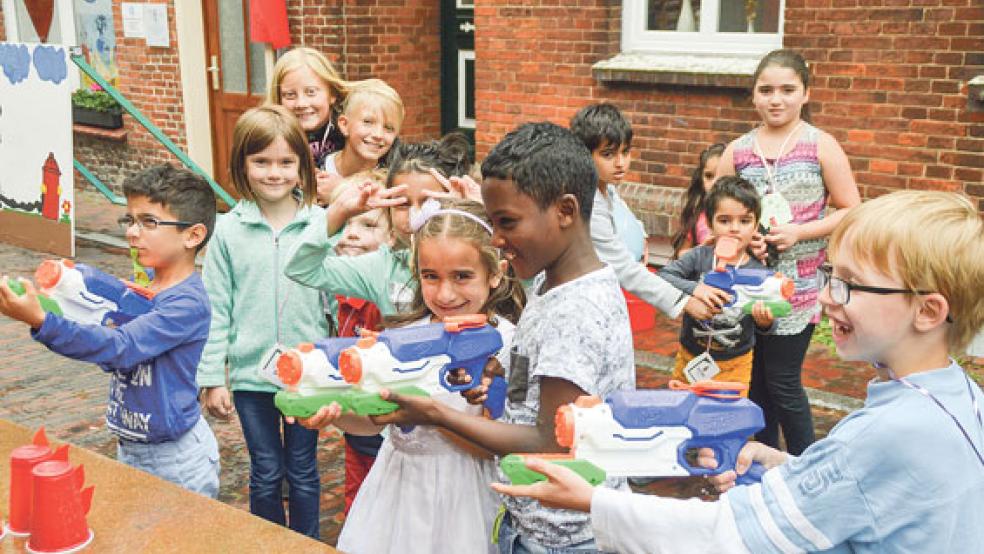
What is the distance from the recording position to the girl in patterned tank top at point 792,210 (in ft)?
13.5

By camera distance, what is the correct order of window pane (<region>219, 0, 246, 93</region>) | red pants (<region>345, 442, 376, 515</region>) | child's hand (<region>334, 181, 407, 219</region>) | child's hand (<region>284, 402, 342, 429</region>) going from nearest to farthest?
child's hand (<region>284, 402, 342, 429</region>) < child's hand (<region>334, 181, 407, 219</region>) < red pants (<region>345, 442, 376, 515</region>) < window pane (<region>219, 0, 246, 93</region>)

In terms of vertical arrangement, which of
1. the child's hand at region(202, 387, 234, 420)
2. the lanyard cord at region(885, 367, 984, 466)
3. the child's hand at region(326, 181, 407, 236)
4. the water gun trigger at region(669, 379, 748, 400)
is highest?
the child's hand at region(326, 181, 407, 236)

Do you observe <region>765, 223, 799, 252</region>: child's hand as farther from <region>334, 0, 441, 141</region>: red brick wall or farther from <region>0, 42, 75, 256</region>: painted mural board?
<region>0, 42, 75, 256</region>: painted mural board

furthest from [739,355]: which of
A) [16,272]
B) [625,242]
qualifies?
[16,272]

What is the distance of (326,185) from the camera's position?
441 centimetres

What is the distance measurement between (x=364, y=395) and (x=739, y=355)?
2.24m

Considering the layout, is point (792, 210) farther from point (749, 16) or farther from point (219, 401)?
point (749, 16)

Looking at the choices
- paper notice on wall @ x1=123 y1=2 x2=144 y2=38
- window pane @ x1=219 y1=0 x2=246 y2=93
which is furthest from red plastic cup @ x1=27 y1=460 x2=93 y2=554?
paper notice on wall @ x1=123 y1=2 x2=144 y2=38

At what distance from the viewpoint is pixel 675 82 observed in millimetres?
7477

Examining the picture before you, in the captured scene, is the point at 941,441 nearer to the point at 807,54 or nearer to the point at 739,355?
the point at 739,355

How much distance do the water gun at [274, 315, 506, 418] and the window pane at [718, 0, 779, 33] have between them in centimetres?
561

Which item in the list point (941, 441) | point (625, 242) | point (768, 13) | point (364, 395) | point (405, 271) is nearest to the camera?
point (941, 441)

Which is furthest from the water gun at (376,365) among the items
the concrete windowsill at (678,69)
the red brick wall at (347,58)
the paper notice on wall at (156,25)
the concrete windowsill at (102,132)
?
the concrete windowsill at (102,132)

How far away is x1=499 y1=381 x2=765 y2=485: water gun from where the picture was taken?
6.37 feet
